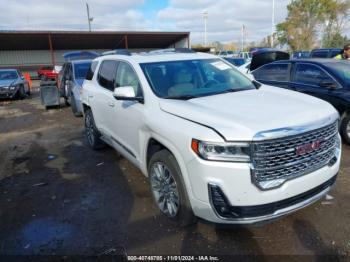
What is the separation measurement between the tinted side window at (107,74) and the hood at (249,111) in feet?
5.70

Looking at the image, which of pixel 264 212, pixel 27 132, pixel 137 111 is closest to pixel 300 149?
pixel 264 212

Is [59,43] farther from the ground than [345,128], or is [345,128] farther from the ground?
[59,43]

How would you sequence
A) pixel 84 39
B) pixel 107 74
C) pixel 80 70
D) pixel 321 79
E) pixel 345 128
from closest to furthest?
pixel 107 74
pixel 345 128
pixel 321 79
pixel 80 70
pixel 84 39

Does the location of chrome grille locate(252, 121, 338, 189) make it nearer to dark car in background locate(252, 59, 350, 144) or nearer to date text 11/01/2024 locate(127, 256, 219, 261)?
date text 11/01/2024 locate(127, 256, 219, 261)

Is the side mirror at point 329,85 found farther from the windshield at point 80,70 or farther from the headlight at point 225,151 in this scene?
the windshield at point 80,70

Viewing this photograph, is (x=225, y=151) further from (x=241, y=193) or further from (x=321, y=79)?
(x=321, y=79)

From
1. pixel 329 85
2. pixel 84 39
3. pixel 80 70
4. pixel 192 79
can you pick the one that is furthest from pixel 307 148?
pixel 84 39

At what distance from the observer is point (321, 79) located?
6.17 meters

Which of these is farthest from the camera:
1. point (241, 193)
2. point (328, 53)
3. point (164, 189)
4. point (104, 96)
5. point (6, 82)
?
point (328, 53)

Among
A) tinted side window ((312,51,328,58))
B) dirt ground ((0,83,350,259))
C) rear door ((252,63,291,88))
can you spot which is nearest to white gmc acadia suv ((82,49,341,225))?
dirt ground ((0,83,350,259))

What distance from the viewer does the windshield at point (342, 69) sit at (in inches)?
232

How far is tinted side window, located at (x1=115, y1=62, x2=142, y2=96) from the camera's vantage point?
3.89 meters

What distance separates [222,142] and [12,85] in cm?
1486

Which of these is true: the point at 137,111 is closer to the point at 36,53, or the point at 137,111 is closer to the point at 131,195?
the point at 131,195
